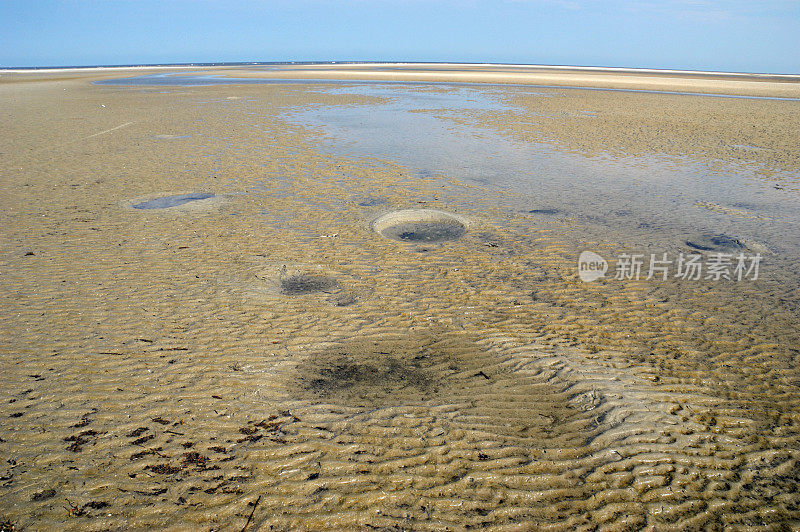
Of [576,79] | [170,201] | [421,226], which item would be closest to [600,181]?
[421,226]

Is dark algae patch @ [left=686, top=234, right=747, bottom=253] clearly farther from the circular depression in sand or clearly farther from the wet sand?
the circular depression in sand

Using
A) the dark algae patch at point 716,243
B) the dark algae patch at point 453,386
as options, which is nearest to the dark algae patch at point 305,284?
the dark algae patch at point 453,386

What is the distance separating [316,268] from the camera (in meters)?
6.95

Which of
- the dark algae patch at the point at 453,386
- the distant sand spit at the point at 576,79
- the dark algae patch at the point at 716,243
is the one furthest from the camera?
the distant sand spit at the point at 576,79

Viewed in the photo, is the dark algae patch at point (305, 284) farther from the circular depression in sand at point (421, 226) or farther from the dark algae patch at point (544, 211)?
the dark algae patch at point (544, 211)

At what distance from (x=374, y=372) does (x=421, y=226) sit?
173 inches

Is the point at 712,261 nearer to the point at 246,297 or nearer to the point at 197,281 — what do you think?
the point at 246,297

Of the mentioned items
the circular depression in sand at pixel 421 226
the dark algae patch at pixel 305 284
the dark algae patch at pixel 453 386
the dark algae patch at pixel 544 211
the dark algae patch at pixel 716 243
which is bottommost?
the dark algae patch at pixel 453 386

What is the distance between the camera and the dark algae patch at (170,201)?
950 cm

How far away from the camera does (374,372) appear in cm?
472

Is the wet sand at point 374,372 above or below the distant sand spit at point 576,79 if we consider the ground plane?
below

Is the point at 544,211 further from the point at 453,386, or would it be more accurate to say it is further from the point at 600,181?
the point at 453,386

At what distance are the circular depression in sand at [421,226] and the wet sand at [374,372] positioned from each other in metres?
0.17

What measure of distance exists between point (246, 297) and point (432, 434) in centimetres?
326
